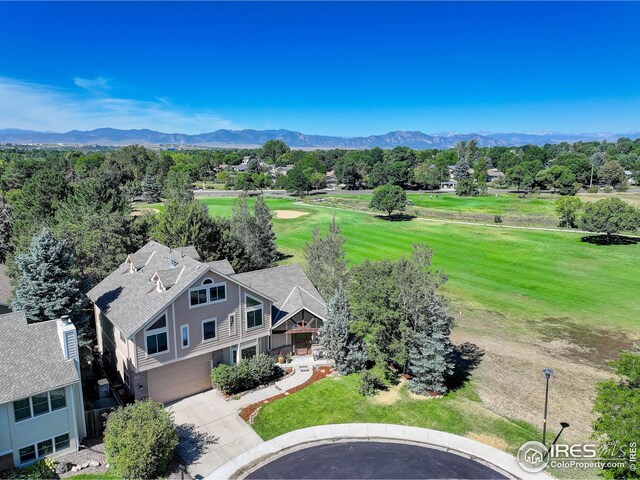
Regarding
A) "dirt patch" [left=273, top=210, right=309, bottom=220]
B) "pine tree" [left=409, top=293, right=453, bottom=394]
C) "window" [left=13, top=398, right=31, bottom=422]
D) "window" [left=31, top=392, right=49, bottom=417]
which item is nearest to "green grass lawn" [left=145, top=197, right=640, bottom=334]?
"dirt patch" [left=273, top=210, right=309, bottom=220]

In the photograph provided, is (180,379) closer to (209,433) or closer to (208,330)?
(208,330)

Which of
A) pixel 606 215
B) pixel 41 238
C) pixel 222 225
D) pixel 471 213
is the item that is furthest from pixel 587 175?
pixel 41 238

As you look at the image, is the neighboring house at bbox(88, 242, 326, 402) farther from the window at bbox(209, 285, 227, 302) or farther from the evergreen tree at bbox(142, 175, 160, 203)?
the evergreen tree at bbox(142, 175, 160, 203)

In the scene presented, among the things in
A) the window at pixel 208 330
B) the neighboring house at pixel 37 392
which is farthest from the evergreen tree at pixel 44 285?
the window at pixel 208 330

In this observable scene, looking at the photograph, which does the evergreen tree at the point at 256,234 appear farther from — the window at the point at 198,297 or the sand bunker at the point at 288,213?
the sand bunker at the point at 288,213

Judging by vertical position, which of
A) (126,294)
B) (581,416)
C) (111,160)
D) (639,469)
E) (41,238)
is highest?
(111,160)

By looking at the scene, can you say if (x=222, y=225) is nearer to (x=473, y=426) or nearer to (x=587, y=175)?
(x=473, y=426)
